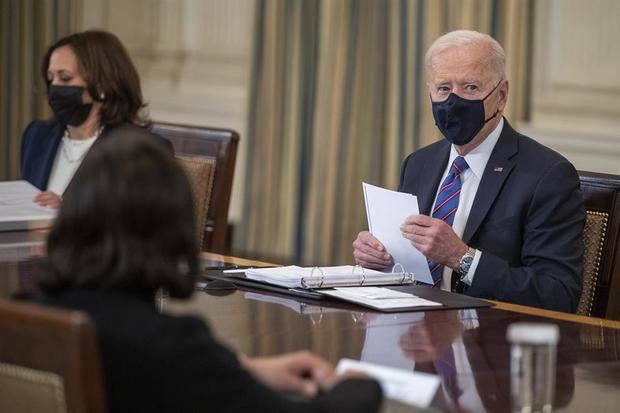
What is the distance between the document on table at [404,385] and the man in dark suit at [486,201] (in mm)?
1189

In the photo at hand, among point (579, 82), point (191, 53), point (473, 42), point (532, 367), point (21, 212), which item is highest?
point (473, 42)

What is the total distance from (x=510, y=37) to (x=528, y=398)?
12.3 feet

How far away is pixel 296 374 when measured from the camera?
2.10m

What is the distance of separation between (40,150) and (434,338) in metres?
2.70

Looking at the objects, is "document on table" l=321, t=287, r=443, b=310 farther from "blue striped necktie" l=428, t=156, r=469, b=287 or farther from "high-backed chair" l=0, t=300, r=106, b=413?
"high-backed chair" l=0, t=300, r=106, b=413

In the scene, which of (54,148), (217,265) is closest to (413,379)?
(217,265)

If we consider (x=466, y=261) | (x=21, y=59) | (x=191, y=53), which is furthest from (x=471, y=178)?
(x=21, y=59)

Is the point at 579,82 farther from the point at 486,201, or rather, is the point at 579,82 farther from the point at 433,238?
the point at 433,238

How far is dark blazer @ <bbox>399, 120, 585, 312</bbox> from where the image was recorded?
339cm

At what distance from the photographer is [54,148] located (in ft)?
16.3

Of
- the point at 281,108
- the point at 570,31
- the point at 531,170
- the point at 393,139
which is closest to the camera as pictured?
the point at 531,170

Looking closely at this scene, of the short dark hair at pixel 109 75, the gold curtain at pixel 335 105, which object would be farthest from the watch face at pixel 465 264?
the gold curtain at pixel 335 105

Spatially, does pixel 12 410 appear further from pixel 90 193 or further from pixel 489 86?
pixel 489 86

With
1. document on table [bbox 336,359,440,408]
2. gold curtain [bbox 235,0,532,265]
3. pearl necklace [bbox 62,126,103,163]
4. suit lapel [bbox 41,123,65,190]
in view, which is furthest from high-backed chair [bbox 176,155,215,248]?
document on table [bbox 336,359,440,408]
